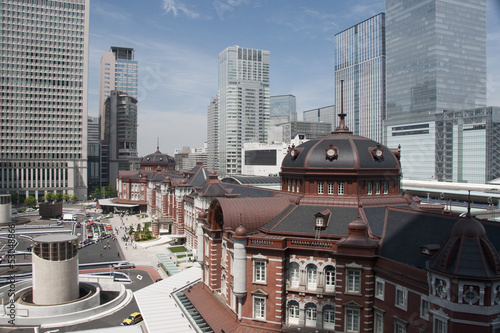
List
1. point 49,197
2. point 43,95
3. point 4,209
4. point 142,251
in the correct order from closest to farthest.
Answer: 1. point 142,251
2. point 4,209
3. point 49,197
4. point 43,95

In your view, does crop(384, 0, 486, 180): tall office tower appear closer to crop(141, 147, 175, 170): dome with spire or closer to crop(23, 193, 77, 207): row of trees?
crop(141, 147, 175, 170): dome with spire

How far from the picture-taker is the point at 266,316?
129 ft

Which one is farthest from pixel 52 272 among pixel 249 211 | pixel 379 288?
pixel 379 288

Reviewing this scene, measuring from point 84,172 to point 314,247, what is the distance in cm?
15470

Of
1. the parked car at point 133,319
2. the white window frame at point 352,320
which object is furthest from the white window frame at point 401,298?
A: the parked car at point 133,319

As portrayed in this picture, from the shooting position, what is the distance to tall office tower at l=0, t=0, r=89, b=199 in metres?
159

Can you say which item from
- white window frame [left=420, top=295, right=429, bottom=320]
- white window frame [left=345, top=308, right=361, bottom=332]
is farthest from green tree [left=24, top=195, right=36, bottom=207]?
white window frame [left=420, top=295, right=429, bottom=320]

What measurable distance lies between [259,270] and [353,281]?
8.95 m

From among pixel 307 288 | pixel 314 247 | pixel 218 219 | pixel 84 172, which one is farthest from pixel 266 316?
pixel 84 172

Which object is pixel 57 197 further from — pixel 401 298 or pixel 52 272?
pixel 401 298

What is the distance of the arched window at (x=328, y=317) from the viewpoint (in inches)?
1492

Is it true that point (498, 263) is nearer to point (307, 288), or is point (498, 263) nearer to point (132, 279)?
point (307, 288)

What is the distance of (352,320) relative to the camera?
117 ft

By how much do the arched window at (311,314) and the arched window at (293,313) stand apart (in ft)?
3.16
